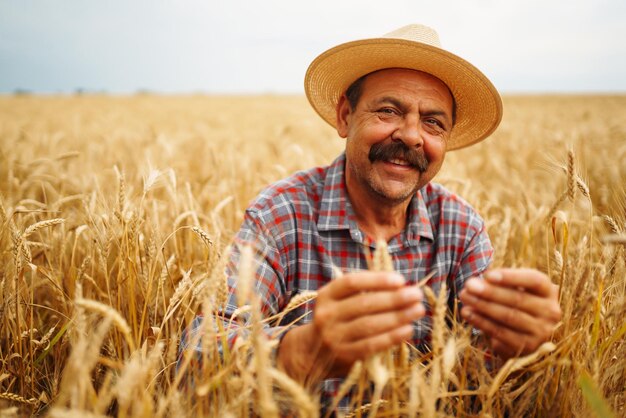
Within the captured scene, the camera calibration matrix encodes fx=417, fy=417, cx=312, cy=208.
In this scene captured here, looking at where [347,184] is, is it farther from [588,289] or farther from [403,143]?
[588,289]

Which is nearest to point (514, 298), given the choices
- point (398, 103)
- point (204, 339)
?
point (204, 339)

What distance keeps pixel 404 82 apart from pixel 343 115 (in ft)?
1.35

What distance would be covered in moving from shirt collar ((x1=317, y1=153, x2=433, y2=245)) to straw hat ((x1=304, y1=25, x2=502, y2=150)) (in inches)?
16.4

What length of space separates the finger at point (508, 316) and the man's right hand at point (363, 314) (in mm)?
202

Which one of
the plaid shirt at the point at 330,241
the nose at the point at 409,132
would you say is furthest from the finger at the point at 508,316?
the nose at the point at 409,132

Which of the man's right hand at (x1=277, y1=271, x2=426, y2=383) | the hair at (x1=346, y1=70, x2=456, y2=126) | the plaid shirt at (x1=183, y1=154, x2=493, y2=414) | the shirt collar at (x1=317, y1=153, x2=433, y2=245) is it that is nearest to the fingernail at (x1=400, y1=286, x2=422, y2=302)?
the man's right hand at (x1=277, y1=271, x2=426, y2=383)

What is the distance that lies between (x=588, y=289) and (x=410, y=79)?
→ 1.08 m

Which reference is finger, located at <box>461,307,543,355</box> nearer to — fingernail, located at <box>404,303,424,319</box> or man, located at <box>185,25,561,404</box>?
fingernail, located at <box>404,303,424,319</box>

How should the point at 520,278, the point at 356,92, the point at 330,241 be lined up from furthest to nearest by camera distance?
the point at 356,92, the point at 330,241, the point at 520,278

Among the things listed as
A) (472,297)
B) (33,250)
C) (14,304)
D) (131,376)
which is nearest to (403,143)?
(472,297)

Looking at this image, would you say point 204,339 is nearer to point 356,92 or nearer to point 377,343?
point 377,343

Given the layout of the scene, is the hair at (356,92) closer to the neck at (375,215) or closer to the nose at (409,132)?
the nose at (409,132)

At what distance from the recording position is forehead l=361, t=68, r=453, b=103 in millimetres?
1852

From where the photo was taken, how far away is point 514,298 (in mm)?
1104
